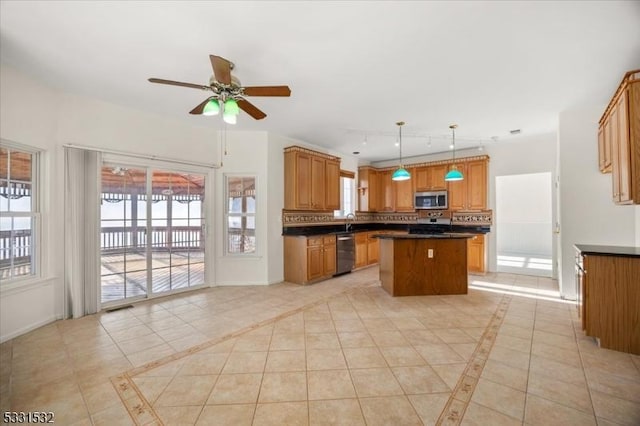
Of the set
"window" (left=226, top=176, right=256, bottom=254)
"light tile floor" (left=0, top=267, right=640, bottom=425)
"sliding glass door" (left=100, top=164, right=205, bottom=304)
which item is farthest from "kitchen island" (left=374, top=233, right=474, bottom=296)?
"sliding glass door" (left=100, top=164, right=205, bottom=304)

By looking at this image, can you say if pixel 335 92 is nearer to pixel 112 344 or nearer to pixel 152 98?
pixel 152 98

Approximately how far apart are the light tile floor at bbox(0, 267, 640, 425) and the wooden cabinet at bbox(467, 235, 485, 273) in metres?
1.94

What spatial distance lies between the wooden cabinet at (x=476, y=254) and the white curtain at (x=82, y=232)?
659 cm

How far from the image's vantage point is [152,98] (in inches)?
144

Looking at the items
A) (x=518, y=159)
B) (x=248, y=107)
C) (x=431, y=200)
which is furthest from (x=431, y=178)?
(x=248, y=107)

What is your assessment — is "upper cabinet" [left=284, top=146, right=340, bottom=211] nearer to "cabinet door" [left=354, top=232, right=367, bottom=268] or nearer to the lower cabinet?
the lower cabinet

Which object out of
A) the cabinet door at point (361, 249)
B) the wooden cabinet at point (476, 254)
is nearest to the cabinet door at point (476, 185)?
the wooden cabinet at point (476, 254)

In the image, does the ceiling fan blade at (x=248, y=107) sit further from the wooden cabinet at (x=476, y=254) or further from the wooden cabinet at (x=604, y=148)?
the wooden cabinet at (x=476, y=254)

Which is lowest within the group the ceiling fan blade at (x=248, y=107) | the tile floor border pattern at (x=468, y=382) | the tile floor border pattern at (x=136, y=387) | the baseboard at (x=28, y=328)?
the tile floor border pattern at (x=468, y=382)

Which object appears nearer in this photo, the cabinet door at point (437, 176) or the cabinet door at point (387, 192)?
the cabinet door at point (437, 176)

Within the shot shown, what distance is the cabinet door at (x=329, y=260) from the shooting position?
5.55 m

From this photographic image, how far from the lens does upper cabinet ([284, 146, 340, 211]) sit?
5332 mm

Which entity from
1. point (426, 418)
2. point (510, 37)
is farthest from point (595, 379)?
point (510, 37)

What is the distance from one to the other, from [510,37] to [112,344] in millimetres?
4735
